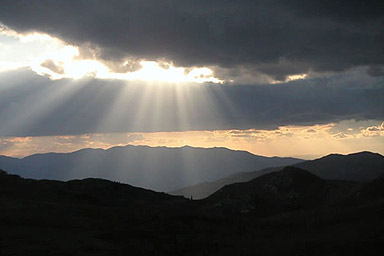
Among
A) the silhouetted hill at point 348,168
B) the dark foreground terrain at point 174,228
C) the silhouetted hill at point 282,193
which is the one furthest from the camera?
the silhouetted hill at point 348,168

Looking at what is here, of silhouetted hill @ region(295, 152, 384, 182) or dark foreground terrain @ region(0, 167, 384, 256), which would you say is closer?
dark foreground terrain @ region(0, 167, 384, 256)

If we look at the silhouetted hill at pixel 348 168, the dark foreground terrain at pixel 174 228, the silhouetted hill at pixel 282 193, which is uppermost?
the silhouetted hill at pixel 348 168

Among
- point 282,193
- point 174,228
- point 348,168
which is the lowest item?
point 174,228

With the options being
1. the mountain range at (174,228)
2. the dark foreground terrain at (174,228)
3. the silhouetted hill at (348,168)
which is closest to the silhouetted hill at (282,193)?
the mountain range at (174,228)

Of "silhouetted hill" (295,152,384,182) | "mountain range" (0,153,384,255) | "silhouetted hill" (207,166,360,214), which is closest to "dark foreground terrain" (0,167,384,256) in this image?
"mountain range" (0,153,384,255)

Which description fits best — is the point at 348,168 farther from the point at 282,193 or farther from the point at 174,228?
the point at 174,228

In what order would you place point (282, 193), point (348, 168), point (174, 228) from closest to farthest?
point (174, 228), point (282, 193), point (348, 168)

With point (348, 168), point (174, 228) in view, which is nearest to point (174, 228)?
point (174, 228)

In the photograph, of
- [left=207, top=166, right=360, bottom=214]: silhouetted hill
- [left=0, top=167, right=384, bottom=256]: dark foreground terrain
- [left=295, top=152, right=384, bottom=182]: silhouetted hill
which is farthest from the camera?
[left=295, top=152, right=384, bottom=182]: silhouetted hill

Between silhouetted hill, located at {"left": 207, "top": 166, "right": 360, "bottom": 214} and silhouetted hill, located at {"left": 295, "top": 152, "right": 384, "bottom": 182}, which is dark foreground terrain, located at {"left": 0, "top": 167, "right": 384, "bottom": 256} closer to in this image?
silhouetted hill, located at {"left": 207, "top": 166, "right": 360, "bottom": 214}

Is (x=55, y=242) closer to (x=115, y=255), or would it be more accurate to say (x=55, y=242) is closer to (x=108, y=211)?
(x=115, y=255)

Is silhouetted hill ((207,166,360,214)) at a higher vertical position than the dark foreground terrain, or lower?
higher

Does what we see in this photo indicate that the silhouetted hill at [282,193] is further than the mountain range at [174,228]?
Yes

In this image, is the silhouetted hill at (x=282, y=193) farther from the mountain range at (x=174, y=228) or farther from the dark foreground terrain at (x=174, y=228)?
the dark foreground terrain at (x=174, y=228)
